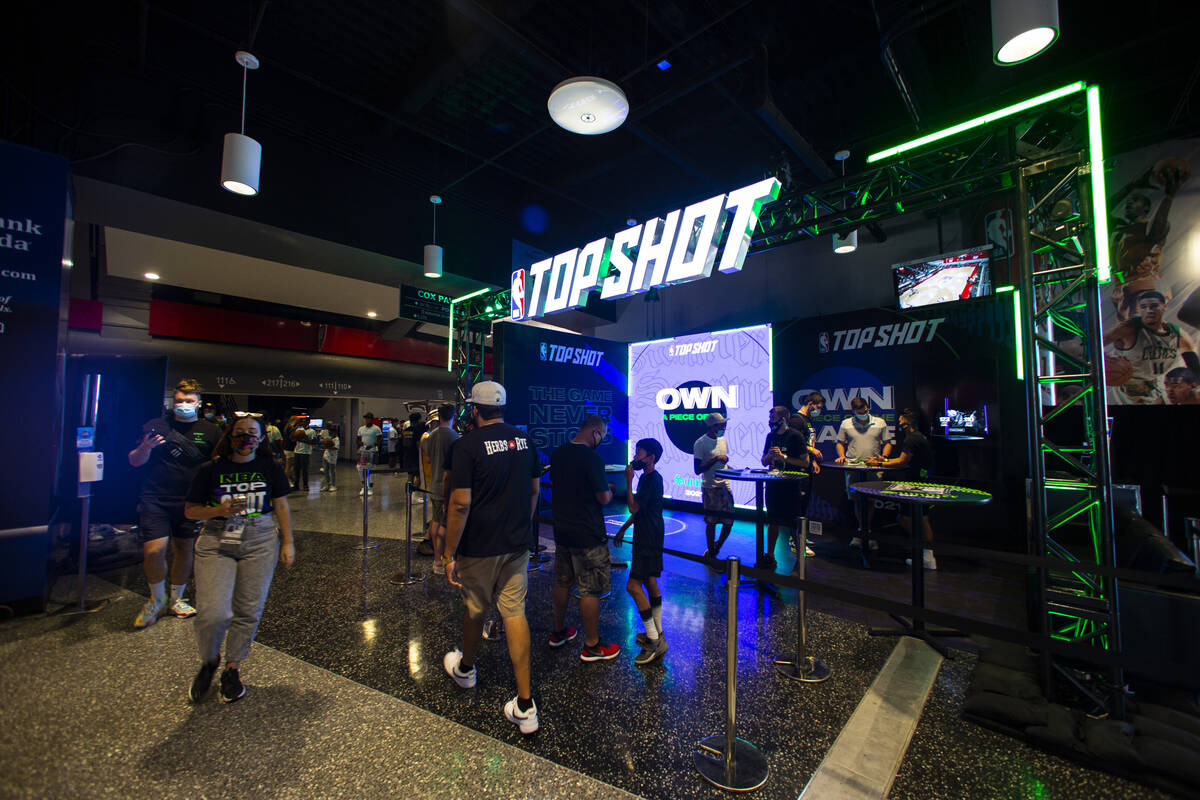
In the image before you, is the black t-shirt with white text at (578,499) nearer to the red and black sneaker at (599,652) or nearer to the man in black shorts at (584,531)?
the man in black shorts at (584,531)

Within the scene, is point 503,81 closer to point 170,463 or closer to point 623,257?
point 623,257

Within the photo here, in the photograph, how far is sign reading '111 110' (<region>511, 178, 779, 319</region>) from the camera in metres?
5.20

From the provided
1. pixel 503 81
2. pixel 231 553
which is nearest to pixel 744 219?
pixel 503 81

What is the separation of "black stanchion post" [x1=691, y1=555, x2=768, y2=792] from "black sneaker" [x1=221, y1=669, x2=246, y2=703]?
96.9 inches

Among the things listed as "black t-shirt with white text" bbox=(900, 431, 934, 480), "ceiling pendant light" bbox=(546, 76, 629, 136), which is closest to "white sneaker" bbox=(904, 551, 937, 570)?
"black t-shirt with white text" bbox=(900, 431, 934, 480)

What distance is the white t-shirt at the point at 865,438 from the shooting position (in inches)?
242

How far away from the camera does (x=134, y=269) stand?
8141mm

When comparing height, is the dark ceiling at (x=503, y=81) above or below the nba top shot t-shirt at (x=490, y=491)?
above

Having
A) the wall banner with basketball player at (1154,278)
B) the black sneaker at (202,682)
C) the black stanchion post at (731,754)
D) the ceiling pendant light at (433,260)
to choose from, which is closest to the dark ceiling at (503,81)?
the wall banner with basketball player at (1154,278)

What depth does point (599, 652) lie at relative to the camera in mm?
3156

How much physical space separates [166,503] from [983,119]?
7283 millimetres

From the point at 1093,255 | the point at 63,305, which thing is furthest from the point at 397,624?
the point at 1093,255

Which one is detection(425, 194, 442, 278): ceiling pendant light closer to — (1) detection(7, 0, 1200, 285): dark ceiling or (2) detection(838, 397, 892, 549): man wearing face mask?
(1) detection(7, 0, 1200, 285): dark ceiling

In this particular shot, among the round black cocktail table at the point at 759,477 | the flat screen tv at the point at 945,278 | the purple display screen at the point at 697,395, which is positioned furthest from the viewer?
the purple display screen at the point at 697,395
